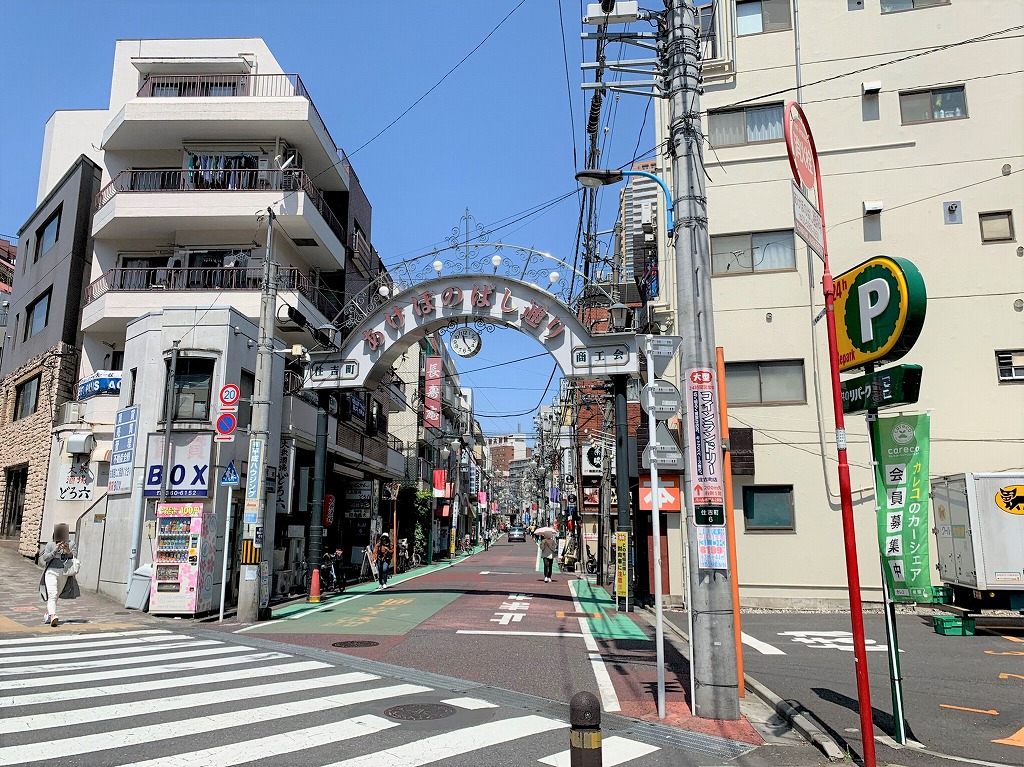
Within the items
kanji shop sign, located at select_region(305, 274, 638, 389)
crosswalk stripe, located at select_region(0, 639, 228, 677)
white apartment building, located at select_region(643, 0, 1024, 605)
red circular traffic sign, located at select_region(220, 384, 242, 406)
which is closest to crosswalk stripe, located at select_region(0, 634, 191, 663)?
crosswalk stripe, located at select_region(0, 639, 228, 677)

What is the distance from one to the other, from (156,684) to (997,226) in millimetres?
21775

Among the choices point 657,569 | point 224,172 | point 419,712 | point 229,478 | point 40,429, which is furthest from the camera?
point 40,429

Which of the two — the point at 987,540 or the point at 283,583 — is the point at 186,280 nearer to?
the point at 283,583

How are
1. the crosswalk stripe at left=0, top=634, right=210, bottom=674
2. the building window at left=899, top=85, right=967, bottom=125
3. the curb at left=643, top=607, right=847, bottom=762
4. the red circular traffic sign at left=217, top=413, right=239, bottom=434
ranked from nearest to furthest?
the curb at left=643, top=607, right=847, bottom=762
the crosswalk stripe at left=0, top=634, right=210, bottom=674
the red circular traffic sign at left=217, top=413, right=239, bottom=434
the building window at left=899, top=85, right=967, bottom=125

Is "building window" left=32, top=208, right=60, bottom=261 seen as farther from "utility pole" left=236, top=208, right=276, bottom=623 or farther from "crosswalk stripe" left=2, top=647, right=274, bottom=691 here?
"crosswalk stripe" left=2, top=647, right=274, bottom=691

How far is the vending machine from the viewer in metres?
15.3

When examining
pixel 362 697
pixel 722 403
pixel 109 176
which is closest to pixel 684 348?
pixel 722 403

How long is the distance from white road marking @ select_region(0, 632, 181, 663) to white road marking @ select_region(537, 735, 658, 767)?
28.5ft

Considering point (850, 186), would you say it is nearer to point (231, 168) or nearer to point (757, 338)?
point (757, 338)

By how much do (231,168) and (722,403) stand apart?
21859 millimetres

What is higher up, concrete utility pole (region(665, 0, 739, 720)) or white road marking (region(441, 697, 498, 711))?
concrete utility pole (region(665, 0, 739, 720))

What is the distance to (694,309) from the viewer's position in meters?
8.62

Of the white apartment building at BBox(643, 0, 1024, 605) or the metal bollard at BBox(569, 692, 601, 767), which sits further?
the white apartment building at BBox(643, 0, 1024, 605)

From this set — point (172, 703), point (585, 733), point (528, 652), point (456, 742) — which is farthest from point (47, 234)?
point (585, 733)
